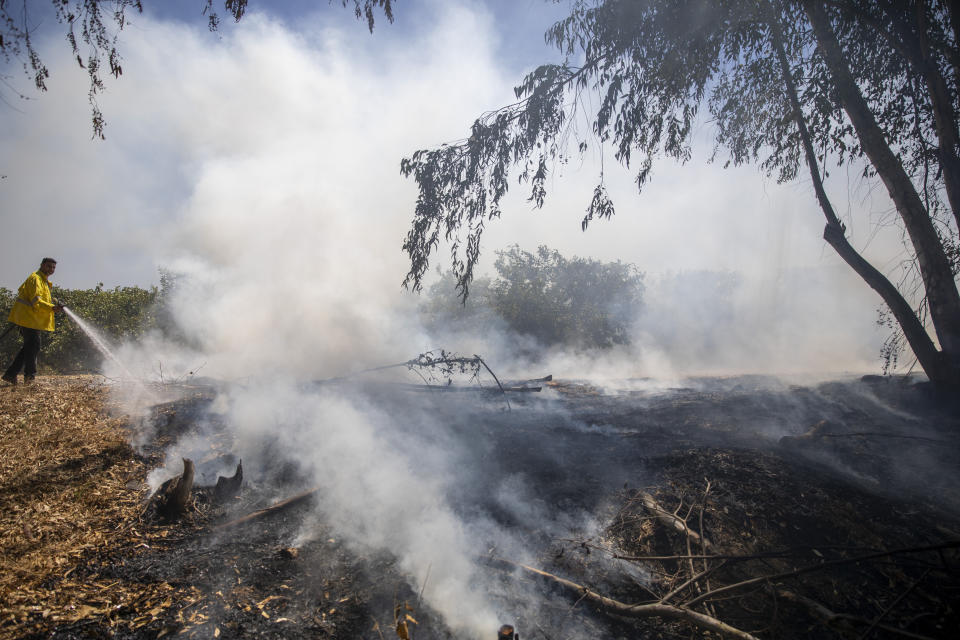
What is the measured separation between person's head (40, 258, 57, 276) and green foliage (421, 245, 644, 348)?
10.8m

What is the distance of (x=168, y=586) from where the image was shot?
2.99 metres

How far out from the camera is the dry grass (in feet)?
8.73

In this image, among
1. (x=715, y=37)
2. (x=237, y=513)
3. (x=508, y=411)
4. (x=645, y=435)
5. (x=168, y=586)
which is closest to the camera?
(x=168, y=586)

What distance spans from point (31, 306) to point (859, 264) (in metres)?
13.4

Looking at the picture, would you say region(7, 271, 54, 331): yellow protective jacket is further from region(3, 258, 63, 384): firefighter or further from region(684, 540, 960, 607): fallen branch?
region(684, 540, 960, 607): fallen branch

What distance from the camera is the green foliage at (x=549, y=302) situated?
1780 cm

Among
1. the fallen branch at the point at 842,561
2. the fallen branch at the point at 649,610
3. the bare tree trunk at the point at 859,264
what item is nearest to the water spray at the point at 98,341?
the fallen branch at the point at 649,610

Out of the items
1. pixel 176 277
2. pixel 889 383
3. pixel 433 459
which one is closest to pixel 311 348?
pixel 176 277

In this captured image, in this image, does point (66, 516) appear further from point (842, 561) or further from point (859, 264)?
point (859, 264)

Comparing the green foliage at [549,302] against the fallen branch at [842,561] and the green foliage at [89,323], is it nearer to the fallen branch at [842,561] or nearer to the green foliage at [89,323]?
the green foliage at [89,323]

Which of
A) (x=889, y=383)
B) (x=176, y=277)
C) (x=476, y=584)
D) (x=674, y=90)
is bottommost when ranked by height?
(x=476, y=584)

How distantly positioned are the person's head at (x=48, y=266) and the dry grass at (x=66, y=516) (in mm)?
1929

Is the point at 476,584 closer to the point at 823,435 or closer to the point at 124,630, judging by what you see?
the point at 124,630

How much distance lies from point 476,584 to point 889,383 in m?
9.80
